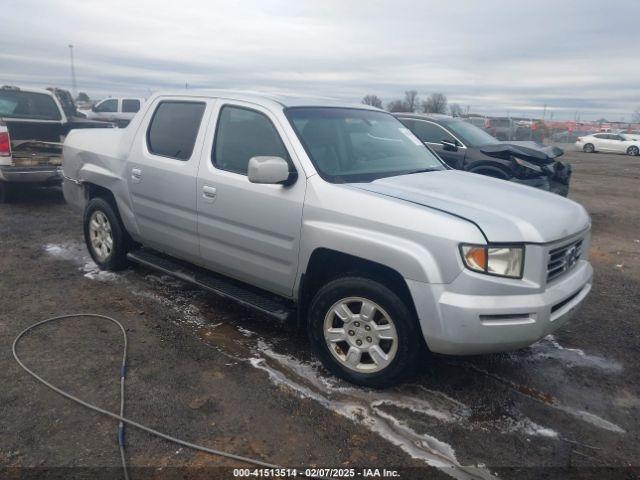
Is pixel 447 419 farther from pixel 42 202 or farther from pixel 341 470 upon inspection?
pixel 42 202

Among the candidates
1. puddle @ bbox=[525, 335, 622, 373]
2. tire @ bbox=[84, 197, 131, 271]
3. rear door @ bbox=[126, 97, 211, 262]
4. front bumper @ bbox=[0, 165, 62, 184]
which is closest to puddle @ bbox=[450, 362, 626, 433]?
puddle @ bbox=[525, 335, 622, 373]

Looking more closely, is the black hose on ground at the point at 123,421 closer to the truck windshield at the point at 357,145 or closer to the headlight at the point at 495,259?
the headlight at the point at 495,259

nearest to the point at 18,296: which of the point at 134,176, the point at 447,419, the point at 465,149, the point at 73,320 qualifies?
the point at 73,320

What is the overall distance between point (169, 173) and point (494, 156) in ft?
19.5

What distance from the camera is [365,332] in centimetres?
343

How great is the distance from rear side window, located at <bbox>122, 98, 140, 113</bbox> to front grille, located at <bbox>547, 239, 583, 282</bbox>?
843 inches

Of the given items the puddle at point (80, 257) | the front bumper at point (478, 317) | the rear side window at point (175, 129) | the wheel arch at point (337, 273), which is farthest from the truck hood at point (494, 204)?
the puddle at point (80, 257)

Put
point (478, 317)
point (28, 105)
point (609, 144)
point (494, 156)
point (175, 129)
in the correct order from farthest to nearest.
→ point (609, 144) → point (28, 105) → point (494, 156) → point (175, 129) → point (478, 317)

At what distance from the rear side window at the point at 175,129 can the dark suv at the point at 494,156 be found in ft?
14.0

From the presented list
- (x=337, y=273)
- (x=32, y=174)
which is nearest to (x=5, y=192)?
(x=32, y=174)

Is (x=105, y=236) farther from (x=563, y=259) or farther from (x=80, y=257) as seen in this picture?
(x=563, y=259)

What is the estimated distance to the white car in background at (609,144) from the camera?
30188mm

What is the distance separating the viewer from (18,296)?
4.95 metres

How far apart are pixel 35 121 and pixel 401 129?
23.6 feet
